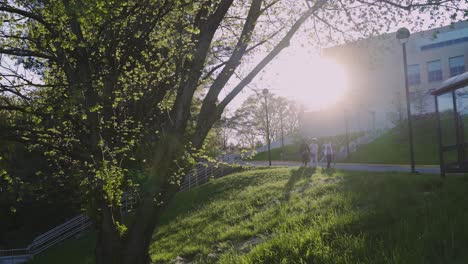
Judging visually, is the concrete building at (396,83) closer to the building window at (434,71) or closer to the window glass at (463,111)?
the building window at (434,71)

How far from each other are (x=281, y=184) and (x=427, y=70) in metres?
40.1

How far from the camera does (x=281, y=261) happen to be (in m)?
5.01

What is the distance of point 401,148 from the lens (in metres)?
29.1

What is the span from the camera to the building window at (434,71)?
45594mm

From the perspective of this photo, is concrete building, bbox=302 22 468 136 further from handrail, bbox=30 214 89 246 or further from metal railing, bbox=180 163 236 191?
handrail, bbox=30 214 89 246

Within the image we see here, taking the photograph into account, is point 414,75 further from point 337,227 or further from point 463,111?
point 337,227

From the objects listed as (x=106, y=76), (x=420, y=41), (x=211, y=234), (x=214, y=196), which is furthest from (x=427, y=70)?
(x=106, y=76)

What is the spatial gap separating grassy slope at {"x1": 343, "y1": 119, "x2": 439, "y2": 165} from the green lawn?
52.3 ft

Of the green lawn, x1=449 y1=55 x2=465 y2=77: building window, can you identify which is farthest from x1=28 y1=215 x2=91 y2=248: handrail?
x1=449 y1=55 x2=465 y2=77: building window

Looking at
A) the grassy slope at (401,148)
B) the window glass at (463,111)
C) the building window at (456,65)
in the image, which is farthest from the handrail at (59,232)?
the building window at (456,65)

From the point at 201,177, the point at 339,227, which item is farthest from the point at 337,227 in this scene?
the point at 201,177

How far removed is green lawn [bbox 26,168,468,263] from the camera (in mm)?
4512

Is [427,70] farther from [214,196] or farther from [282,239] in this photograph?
[282,239]

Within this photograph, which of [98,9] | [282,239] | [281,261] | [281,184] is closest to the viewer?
[98,9]
